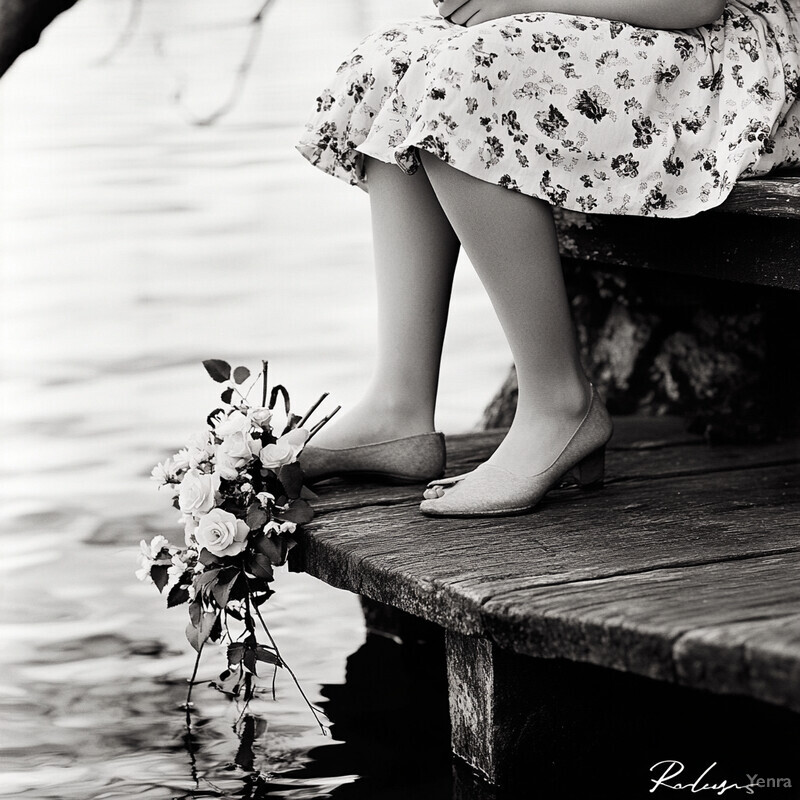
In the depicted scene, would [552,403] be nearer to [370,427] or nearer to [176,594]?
[370,427]

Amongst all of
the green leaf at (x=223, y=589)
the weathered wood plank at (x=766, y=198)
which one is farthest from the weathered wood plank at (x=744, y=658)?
the green leaf at (x=223, y=589)

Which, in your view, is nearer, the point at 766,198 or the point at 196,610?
the point at 766,198

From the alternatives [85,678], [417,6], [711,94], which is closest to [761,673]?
[711,94]

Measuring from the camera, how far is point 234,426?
2.02m

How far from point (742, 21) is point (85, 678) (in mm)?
1437

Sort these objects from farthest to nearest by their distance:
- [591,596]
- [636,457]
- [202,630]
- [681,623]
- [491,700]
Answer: [636,457] → [202,630] → [491,700] → [591,596] → [681,623]

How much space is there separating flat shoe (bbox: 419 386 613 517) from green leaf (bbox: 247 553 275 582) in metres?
0.24

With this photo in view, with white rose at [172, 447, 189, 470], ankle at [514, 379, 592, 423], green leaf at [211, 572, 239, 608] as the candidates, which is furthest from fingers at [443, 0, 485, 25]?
Result: green leaf at [211, 572, 239, 608]

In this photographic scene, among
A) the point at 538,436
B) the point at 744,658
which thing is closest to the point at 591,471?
the point at 538,436

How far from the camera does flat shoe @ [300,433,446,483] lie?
7.02 feet

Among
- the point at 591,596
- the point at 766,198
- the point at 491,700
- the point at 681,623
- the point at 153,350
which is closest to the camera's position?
the point at 681,623

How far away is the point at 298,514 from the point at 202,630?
0.22m

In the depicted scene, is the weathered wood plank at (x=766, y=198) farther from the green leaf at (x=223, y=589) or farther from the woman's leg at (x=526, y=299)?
the green leaf at (x=223, y=589)

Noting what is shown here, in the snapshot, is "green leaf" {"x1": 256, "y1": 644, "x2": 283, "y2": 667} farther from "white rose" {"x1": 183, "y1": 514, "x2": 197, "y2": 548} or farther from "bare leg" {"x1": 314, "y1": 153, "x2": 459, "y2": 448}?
"bare leg" {"x1": 314, "y1": 153, "x2": 459, "y2": 448}
